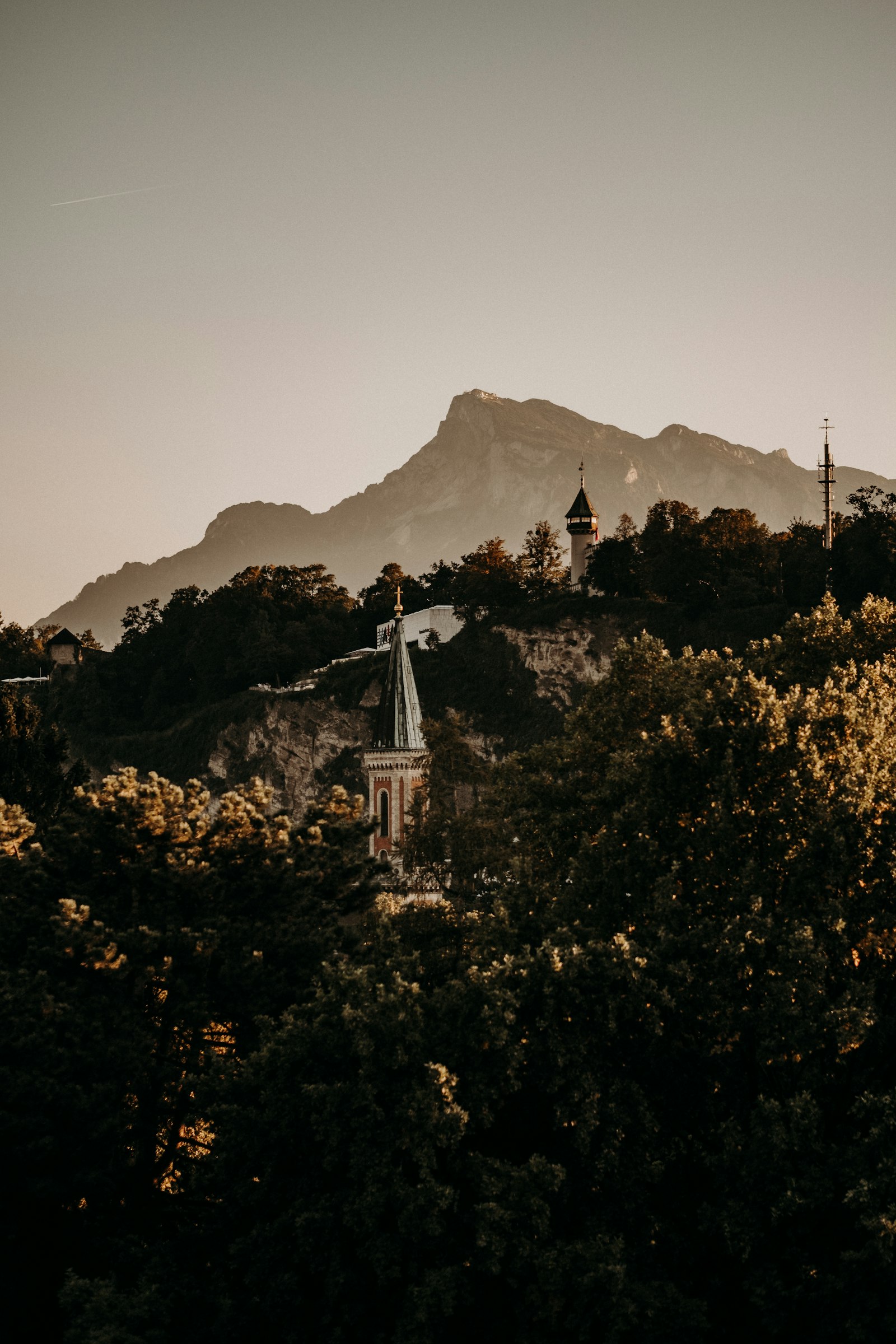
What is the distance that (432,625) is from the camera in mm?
107375

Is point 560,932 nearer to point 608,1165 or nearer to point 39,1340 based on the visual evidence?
point 608,1165

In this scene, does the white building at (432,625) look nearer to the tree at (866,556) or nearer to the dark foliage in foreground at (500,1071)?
the tree at (866,556)

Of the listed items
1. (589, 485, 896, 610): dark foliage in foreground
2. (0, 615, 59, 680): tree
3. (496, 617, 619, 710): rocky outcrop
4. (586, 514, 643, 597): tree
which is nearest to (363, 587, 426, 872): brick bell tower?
(589, 485, 896, 610): dark foliage in foreground

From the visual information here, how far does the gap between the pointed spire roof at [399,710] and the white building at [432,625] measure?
184 feet

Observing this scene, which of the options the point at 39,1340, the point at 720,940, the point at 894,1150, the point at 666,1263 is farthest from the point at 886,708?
the point at 39,1340

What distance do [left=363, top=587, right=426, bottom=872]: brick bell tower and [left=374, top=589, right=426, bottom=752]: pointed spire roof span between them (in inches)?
0.8

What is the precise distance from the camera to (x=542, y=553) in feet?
352

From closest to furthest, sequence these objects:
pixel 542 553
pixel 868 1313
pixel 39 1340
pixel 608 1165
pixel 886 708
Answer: pixel 868 1313, pixel 608 1165, pixel 39 1340, pixel 886 708, pixel 542 553

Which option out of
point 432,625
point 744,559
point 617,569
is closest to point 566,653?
point 617,569

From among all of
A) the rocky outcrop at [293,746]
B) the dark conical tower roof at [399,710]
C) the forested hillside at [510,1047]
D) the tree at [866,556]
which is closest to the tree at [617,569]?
the tree at [866,556]

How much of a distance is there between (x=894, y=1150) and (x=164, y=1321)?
11040 millimetres

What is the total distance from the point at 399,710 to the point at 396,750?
1569 millimetres

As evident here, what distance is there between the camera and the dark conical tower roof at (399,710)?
1849 inches

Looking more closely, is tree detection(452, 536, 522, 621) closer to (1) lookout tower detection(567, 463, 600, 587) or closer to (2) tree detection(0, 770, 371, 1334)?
(1) lookout tower detection(567, 463, 600, 587)
